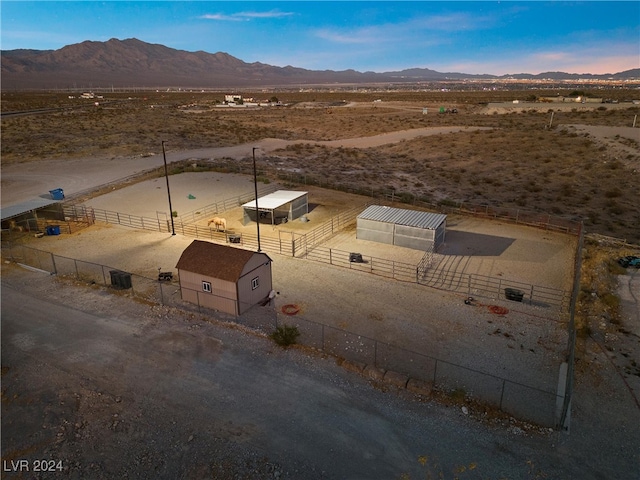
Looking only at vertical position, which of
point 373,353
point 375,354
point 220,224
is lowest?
point 373,353

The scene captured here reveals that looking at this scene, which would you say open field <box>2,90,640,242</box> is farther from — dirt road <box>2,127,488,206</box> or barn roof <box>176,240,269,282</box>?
barn roof <box>176,240,269,282</box>

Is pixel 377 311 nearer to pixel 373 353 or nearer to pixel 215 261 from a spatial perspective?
pixel 373 353

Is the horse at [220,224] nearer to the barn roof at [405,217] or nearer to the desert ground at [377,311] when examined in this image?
the desert ground at [377,311]

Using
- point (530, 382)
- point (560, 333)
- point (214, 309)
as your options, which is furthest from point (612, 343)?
point (214, 309)
